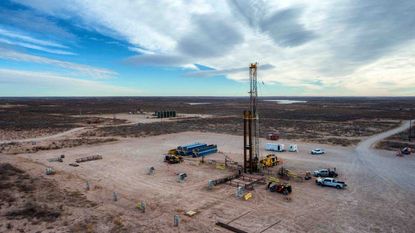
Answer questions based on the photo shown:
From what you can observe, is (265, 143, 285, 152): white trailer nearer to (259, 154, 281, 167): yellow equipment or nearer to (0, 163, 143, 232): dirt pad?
(259, 154, 281, 167): yellow equipment

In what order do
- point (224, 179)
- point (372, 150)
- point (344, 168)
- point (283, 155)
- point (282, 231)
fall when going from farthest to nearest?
point (372, 150), point (283, 155), point (344, 168), point (224, 179), point (282, 231)

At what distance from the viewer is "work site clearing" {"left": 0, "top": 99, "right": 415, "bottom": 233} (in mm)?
16391

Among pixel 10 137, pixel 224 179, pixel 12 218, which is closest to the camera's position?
pixel 12 218

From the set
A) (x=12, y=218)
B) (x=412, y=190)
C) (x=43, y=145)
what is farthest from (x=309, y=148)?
(x=43, y=145)

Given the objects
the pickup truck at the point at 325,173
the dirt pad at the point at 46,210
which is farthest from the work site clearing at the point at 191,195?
the pickup truck at the point at 325,173

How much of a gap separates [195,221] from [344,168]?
19666 mm

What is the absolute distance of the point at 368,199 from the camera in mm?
20484

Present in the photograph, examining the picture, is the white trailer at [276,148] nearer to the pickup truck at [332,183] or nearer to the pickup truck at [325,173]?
the pickup truck at [325,173]

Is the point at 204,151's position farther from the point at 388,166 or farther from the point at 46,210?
the point at 46,210

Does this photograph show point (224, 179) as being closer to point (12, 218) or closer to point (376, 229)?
point (376, 229)

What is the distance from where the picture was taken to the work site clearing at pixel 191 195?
53.8 ft

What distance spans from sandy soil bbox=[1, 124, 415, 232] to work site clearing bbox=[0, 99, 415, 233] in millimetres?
66

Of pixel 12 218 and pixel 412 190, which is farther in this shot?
pixel 412 190

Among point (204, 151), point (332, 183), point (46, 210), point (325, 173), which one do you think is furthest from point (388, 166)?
point (46, 210)
